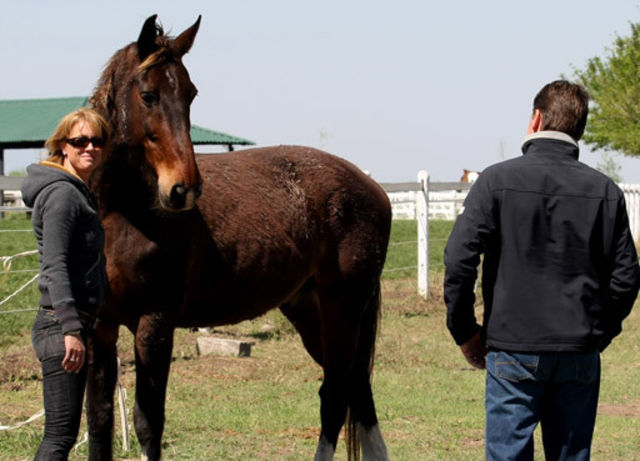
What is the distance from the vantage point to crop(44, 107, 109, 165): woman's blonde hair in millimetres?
3539

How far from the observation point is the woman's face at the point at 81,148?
139 inches

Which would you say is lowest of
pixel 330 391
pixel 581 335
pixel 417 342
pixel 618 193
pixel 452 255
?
pixel 417 342

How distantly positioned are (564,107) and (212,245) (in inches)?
92.1

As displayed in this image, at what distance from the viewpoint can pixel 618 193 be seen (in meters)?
3.13

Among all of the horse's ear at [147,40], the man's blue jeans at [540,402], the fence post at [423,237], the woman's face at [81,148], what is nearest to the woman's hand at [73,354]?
the woman's face at [81,148]

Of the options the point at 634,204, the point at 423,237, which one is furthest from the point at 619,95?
the point at 423,237

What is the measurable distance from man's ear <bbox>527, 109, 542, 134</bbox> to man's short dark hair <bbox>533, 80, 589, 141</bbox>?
0.02 metres

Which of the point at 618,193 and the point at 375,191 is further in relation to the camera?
the point at 375,191

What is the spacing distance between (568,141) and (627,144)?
2434 centimetres

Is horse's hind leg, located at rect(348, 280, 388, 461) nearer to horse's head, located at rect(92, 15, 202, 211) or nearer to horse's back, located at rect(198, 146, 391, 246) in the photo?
horse's back, located at rect(198, 146, 391, 246)

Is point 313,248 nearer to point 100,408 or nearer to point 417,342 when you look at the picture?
point 100,408

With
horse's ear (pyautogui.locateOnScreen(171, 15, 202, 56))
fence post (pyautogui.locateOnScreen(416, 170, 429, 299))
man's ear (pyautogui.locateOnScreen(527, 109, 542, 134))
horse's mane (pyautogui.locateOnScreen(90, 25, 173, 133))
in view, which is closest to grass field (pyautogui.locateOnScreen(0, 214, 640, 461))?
fence post (pyautogui.locateOnScreen(416, 170, 429, 299))

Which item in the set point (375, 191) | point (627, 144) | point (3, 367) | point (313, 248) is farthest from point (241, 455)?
point (627, 144)

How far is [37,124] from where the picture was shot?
3772cm
